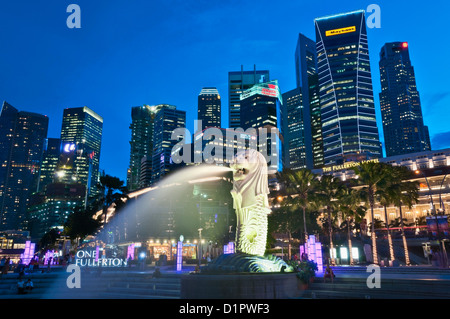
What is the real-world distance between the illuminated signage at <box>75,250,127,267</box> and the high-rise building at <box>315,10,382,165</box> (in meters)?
141

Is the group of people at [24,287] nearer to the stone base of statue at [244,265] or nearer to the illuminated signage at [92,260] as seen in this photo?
the illuminated signage at [92,260]

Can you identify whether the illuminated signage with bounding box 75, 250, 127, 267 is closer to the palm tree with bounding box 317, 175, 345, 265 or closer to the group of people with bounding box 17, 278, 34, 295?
the group of people with bounding box 17, 278, 34, 295

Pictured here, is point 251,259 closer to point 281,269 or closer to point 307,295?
point 281,269

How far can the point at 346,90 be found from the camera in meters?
179

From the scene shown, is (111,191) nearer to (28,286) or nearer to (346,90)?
(28,286)

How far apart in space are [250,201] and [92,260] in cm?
2133

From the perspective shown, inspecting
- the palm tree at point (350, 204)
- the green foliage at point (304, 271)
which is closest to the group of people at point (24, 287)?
the green foliage at point (304, 271)

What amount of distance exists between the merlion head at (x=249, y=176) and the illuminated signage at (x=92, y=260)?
18407 mm

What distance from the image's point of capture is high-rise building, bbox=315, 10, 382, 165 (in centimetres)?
17338

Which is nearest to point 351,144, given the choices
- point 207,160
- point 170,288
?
point 207,160

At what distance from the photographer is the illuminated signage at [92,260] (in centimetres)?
3258

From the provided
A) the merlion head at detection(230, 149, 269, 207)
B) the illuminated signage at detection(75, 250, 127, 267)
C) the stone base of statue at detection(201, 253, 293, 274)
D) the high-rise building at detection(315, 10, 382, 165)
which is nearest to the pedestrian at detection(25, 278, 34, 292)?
the illuminated signage at detection(75, 250, 127, 267)
